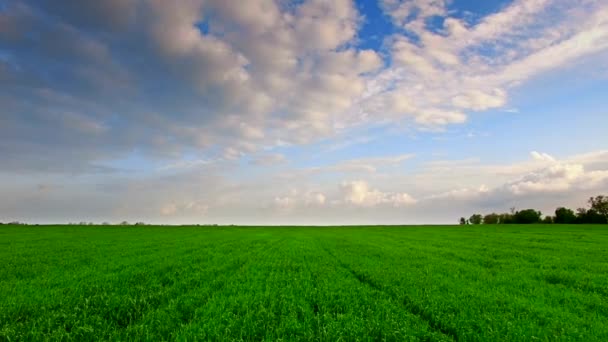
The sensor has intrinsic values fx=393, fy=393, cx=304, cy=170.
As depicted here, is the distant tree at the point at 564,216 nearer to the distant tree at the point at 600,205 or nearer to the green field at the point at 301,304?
the distant tree at the point at 600,205

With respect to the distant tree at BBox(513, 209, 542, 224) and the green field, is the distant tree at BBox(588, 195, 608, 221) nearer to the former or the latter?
the distant tree at BBox(513, 209, 542, 224)

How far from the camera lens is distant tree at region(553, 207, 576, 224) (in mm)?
133625

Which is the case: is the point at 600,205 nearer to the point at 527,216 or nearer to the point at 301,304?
the point at 527,216

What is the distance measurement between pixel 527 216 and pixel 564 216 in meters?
20.0

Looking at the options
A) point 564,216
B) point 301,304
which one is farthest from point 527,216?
point 301,304

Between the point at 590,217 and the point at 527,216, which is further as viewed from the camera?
the point at 527,216

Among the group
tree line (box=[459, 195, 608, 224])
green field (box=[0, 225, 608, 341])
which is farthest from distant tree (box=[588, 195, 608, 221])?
green field (box=[0, 225, 608, 341])

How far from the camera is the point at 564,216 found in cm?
13725

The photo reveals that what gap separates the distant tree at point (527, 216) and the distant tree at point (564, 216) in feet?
36.2

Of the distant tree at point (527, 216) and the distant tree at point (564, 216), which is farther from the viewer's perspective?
the distant tree at point (527, 216)

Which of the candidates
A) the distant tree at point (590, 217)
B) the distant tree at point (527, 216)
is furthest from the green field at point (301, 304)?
the distant tree at point (527, 216)

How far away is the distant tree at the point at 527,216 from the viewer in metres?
154

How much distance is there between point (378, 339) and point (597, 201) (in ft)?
516

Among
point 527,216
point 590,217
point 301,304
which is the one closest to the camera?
point 301,304
